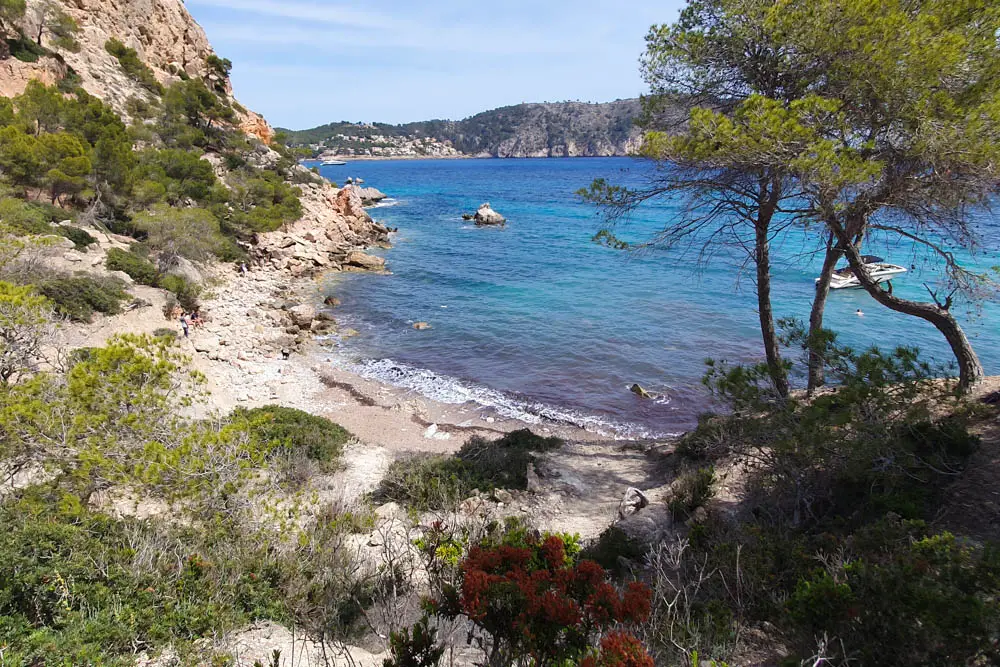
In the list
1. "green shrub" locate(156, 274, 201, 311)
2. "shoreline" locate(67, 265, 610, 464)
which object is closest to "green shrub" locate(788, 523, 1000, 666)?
"shoreline" locate(67, 265, 610, 464)

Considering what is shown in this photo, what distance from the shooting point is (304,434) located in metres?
10.3

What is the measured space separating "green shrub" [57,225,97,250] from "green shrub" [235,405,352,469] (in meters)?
11.9

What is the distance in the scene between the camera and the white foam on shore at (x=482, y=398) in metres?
13.5

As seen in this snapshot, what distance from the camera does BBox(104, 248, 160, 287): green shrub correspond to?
17.2 meters

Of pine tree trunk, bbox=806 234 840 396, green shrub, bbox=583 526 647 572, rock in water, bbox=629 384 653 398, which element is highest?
pine tree trunk, bbox=806 234 840 396

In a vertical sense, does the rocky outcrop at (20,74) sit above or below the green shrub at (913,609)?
above

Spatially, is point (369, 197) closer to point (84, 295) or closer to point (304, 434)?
point (84, 295)

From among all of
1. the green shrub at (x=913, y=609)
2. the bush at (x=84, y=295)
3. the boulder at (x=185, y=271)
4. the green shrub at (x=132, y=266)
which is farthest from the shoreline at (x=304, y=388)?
the green shrub at (x=913, y=609)

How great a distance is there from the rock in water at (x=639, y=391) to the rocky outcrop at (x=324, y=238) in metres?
19.8

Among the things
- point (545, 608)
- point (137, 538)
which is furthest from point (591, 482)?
point (137, 538)

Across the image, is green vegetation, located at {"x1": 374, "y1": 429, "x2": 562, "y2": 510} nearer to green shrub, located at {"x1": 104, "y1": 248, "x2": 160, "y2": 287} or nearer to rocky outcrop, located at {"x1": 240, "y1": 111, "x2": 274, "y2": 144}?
green shrub, located at {"x1": 104, "y1": 248, "x2": 160, "y2": 287}

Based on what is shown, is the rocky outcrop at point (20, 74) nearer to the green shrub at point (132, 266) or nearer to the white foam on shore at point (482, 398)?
the green shrub at point (132, 266)

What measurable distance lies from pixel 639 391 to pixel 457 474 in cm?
805

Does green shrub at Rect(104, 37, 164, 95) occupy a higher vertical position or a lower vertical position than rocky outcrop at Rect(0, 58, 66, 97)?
higher
